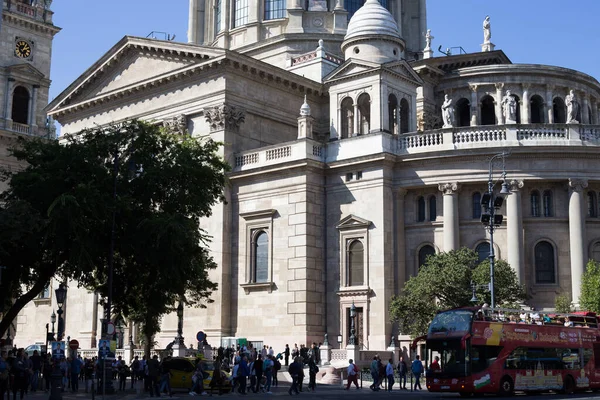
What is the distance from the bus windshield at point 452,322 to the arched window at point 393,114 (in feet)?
61.5

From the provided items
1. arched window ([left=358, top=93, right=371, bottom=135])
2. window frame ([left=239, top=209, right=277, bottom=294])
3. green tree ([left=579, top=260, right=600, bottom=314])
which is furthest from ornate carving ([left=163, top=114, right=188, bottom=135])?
green tree ([left=579, top=260, right=600, bottom=314])

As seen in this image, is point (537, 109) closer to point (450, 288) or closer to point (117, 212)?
point (450, 288)

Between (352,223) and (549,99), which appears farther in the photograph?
(549,99)

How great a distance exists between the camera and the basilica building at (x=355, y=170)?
1714 inches

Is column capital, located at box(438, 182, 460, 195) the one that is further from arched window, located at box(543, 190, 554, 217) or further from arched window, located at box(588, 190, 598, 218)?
arched window, located at box(588, 190, 598, 218)

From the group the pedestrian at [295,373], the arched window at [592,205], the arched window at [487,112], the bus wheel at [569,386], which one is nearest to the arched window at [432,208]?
the arched window at [592,205]

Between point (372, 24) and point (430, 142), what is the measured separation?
1123 cm

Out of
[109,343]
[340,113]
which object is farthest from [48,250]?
[340,113]

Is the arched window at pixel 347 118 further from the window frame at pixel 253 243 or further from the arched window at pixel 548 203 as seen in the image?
the arched window at pixel 548 203

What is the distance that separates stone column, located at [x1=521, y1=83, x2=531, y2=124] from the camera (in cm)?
5419

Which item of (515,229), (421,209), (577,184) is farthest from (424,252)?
(577,184)

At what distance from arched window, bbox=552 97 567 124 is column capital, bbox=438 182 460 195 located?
1573 cm

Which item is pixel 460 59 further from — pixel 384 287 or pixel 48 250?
pixel 48 250

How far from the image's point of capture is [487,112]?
57.8 m
